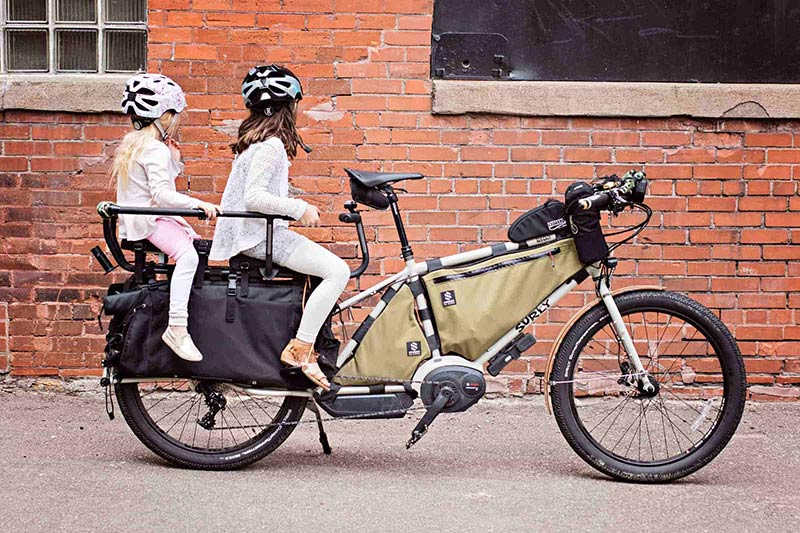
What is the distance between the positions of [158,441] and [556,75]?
306 cm

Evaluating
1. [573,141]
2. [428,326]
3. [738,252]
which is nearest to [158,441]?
[428,326]

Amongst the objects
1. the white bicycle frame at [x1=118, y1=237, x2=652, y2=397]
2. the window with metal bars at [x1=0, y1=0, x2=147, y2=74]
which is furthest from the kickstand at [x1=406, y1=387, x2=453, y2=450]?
the window with metal bars at [x1=0, y1=0, x2=147, y2=74]

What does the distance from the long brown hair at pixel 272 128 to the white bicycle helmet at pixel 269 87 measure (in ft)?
0.16

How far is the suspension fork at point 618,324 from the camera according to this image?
4.95 meters

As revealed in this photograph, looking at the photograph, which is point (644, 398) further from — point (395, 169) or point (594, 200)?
point (395, 169)

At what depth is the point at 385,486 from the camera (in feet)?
15.9

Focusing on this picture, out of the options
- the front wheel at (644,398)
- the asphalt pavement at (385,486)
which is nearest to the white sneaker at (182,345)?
the asphalt pavement at (385,486)

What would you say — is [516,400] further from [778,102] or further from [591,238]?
[778,102]

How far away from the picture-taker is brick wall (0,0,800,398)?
6289 mm

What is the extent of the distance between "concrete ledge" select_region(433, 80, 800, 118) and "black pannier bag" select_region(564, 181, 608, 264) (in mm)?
1498

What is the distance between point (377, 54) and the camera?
6.30 metres

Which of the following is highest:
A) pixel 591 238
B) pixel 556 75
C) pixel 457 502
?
pixel 556 75

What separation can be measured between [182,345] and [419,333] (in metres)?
1.05

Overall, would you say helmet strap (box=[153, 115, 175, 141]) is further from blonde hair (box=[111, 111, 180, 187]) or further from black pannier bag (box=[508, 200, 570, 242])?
black pannier bag (box=[508, 200, 570, 242])
